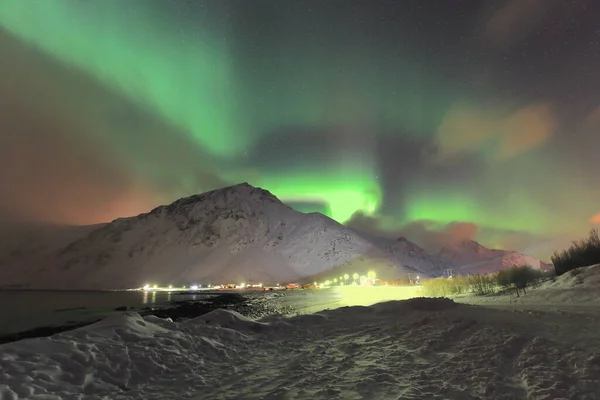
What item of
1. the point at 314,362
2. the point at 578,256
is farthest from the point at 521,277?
the point at 314,362

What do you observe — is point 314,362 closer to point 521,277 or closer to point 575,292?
point 575,292

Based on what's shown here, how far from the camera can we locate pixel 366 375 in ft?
33.6

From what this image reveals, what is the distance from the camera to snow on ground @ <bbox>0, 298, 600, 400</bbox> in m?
8.74

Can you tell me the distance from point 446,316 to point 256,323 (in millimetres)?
9279

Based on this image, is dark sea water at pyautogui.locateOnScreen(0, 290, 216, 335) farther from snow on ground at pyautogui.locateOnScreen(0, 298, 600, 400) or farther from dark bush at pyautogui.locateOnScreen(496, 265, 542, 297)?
dark bush at pyautogui.locateOnScreen(496, 265, 542, 297)

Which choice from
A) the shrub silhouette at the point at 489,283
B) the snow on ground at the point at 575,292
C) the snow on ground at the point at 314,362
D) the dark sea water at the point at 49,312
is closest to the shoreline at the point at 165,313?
the dark sea water at the point at 49,312

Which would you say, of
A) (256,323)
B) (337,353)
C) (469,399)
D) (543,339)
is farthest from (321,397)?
(256,323)

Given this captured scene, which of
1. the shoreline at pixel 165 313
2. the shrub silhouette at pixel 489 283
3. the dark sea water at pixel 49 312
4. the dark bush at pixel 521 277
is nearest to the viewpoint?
the shoreline at pixel 165 313

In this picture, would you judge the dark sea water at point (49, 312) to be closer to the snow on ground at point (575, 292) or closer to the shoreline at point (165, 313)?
the shoreline at point (165, 313)

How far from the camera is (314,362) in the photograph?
1205 centimetres

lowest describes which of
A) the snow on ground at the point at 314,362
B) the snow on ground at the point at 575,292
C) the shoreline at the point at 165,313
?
the shoreline at the point at 165,313

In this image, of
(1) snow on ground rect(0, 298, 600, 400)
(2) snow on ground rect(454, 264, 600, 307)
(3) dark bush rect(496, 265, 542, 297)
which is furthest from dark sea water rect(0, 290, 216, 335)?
(3) dark bush rect(496, 265, 542, 297)

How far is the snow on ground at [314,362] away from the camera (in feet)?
28.7

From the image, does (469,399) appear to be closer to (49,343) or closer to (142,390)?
(142,390)
